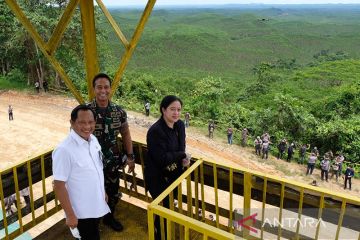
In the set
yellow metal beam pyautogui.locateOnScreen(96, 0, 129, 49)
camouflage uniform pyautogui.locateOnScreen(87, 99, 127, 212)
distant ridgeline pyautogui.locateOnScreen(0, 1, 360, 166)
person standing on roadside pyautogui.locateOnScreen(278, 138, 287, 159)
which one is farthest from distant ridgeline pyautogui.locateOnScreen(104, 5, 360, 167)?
camouflage uniform pyautogui.locateOnScreen(87, 99, 127, 212)

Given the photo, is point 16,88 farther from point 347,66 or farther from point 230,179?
point 347,66

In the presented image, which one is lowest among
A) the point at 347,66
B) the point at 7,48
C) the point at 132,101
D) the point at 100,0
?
the point at 347,66

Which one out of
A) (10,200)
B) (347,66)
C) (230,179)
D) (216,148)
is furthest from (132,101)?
(347,66)

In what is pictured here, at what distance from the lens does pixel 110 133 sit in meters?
3.62

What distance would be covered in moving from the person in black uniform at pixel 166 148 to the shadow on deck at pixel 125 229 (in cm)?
54

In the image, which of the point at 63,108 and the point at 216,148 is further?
the point at 63,108

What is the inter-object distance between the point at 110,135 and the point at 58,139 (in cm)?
1338

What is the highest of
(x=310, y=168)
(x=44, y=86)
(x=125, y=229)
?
(x=125, y=229)

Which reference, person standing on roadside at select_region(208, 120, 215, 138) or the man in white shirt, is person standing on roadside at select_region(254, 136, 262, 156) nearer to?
person standing on roadside at select_region(208, 120, 215, 138)

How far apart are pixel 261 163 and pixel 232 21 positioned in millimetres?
154445

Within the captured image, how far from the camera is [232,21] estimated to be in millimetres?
161250

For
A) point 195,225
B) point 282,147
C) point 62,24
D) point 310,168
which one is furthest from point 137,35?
point 282,147

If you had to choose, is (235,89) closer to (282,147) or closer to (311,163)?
(282,147)

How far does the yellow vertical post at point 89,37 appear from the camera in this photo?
390 cm
